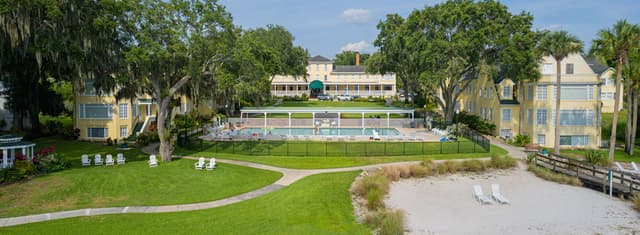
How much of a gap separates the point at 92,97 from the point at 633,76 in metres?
41.9

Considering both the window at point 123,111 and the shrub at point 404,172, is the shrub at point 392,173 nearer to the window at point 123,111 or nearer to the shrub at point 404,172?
the shrub at point 404,172

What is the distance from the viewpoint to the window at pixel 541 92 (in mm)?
37656

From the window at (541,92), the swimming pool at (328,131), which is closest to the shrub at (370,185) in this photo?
the swimming pool at (328,131)

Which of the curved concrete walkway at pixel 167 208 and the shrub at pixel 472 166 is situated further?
the shrub at pixel 472 166

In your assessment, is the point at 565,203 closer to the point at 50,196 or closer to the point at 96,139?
the point at 50,196

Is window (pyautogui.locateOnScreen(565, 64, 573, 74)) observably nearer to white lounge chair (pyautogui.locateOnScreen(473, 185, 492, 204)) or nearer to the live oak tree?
white lounge chair (pyautogui.locateOnScreen(473, 185, 492, 204))

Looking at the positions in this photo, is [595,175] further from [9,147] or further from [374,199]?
[9,147]

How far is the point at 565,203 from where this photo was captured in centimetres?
2012

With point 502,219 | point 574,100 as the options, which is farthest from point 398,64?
point 502,219

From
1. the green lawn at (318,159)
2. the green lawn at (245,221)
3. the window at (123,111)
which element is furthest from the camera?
the window at (123,111)

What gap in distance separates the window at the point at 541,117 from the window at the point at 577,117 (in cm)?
132

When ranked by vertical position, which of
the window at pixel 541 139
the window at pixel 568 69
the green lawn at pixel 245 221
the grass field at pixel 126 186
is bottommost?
the green lawn at pixel 245 221

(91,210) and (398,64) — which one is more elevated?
(398,64)

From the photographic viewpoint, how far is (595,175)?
24.1m
